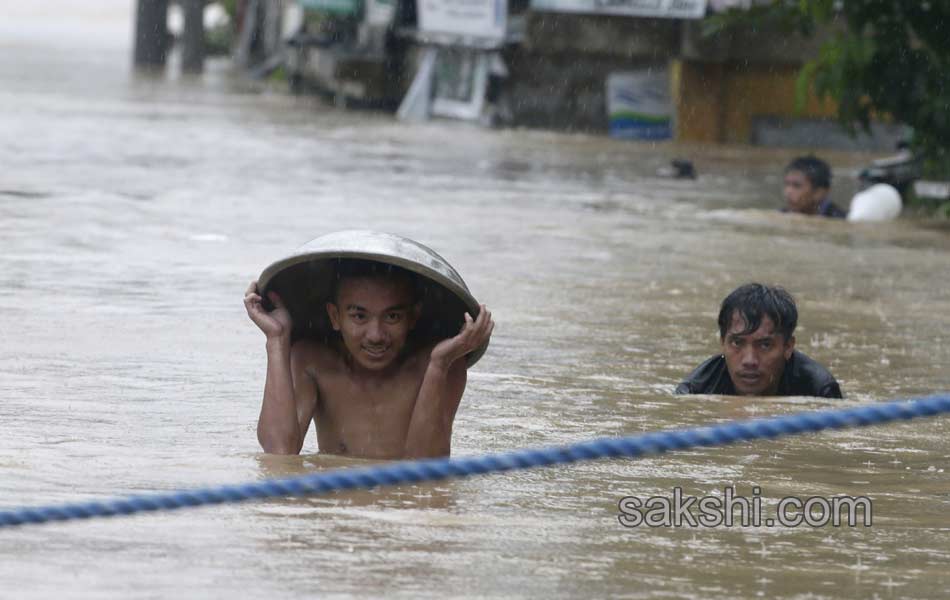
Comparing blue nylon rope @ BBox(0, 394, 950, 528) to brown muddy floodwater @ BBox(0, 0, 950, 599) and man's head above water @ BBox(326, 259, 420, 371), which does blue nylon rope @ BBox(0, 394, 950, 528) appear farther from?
man's head above water @ BBox(326, 259, 420, 371)

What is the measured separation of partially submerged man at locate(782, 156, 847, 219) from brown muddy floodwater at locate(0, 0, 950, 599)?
149 millimetres

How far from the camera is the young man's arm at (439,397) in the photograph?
5.09 m

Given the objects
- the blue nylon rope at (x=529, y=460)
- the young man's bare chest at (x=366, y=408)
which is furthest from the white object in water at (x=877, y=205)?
the blue nylon rope at (x=529, y=460)

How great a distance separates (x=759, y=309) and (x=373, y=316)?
1747 mm

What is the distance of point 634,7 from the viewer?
19.2m

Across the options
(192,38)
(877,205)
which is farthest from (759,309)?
(192,38)

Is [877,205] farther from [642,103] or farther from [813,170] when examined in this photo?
[642,103]

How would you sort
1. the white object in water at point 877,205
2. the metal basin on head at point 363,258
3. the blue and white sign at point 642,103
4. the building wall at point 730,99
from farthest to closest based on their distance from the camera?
the blue and white sign at point 642,103
the building wall at point 730,99
the white object in water at point 877,205
the metal basin on head at point 363,258

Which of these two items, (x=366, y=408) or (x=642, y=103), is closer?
(x=366, y=408)

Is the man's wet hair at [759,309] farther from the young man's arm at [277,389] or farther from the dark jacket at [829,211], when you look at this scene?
the dark jacket at [829,211]

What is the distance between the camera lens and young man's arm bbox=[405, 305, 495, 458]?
5.09 m

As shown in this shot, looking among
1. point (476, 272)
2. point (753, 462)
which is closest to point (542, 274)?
point (476, 272)

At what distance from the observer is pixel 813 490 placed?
5.04 metres

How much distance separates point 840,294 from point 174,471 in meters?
5.25
